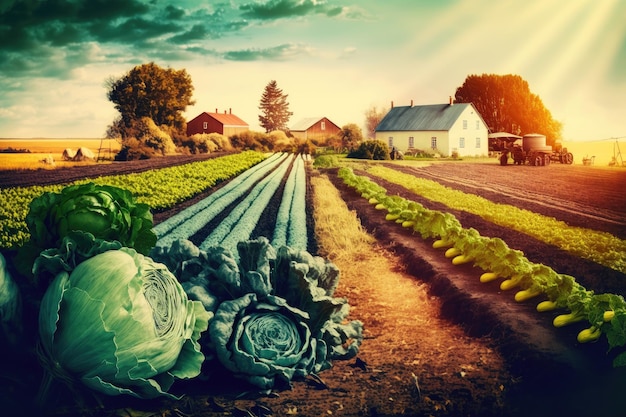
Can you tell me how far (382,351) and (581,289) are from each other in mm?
1473

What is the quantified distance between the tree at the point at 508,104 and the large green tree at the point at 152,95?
6.89 ft

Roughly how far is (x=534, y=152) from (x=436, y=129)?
2.68 ft

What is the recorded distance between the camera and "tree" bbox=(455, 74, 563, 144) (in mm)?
4980

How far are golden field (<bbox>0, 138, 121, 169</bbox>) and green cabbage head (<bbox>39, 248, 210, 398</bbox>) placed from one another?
55.7 inches

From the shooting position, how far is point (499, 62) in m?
4.96

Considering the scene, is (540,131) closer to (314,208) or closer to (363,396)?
(314,208)

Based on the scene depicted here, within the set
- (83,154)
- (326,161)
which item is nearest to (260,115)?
(326,161)

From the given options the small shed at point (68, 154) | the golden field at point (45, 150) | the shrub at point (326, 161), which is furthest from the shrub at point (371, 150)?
the small shed at point (68, 154)

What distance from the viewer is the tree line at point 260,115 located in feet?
15.5

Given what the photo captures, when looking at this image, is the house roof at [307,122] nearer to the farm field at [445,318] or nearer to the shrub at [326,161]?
the shrub at [326,161]

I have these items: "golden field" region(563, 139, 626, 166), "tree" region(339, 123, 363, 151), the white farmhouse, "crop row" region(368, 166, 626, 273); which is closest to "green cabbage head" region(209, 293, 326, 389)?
"tree" region(339, 123, 363, 151)

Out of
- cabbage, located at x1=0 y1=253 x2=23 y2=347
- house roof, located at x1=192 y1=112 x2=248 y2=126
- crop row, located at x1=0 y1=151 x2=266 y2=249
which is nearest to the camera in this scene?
cabbage, located at x1=0 y1=253 x2=23 y2=347

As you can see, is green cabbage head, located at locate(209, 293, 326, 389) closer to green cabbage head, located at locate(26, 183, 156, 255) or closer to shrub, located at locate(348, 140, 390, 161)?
green cabbage head, located at locate(26, 183, 156, 255)

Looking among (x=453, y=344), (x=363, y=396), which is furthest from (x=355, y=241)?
(x=363, y=396)
